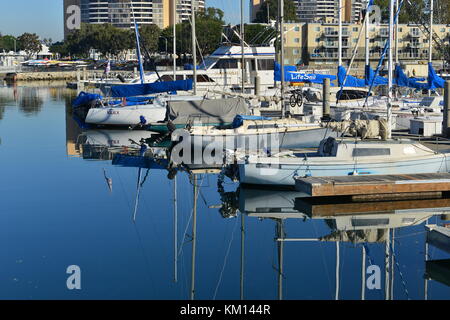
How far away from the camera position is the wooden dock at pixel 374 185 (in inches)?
833

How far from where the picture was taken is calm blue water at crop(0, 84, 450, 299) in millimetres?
15242

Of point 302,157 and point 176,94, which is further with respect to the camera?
point 176,94

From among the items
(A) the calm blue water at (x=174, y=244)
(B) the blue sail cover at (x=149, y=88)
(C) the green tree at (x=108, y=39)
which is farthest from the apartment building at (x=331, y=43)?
(A) the calm blue water at (x=174, y=244)

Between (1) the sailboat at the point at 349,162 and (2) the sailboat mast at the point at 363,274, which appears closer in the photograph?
(2) the sailboat mast at the point at 363,274

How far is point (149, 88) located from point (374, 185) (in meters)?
24.0

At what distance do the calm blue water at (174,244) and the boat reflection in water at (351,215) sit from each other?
8 centimetres

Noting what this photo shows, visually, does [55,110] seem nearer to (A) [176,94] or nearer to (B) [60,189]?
(A) [176,94]

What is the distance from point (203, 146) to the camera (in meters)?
30.0

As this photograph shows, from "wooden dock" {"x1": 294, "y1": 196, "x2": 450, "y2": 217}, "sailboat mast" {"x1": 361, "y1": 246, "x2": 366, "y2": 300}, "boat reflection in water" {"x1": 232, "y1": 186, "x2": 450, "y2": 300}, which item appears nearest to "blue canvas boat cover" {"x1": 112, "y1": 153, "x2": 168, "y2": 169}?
"boat reflection in water" {"x1": 232, "y1": 186, "x2": 450, "y2": 300}

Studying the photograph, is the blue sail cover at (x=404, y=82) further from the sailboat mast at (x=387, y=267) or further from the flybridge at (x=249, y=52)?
the sailboat mast at (x=387, y=267)

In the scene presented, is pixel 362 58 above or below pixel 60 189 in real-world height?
above
